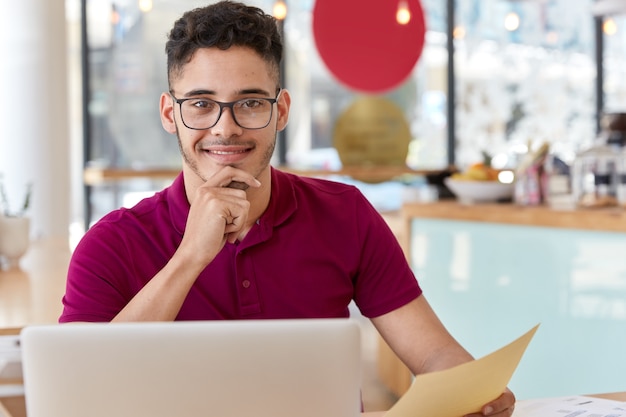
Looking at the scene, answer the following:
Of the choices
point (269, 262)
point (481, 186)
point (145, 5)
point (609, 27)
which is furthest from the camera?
point (609, 27)

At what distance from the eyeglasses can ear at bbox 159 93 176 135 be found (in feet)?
0.41

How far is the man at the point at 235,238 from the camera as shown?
5.14 ft

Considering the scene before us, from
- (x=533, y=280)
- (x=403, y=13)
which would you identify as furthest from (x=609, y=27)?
(x=533, y=280)

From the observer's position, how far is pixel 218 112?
1584 mm

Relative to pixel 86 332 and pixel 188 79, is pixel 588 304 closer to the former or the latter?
pixel 188 79

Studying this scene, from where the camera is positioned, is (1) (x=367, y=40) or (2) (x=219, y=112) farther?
(1) (x=367, y=40)

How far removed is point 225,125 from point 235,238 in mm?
221

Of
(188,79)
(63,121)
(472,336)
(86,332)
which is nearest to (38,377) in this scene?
(86,332)

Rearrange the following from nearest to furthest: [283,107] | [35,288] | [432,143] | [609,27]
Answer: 1. [283,107]
2. [35,288]
3. [432,143]
4. [609,27]

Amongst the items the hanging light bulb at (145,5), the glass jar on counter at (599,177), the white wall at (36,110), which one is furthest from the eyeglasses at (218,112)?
the hanging light bulb at (145,5)

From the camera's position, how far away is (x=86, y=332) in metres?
0.98

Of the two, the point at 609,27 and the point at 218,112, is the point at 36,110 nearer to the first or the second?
the point at 218,112

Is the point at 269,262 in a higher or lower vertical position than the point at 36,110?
lower

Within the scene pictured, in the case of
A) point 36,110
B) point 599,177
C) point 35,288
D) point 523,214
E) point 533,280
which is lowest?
point 533,280
